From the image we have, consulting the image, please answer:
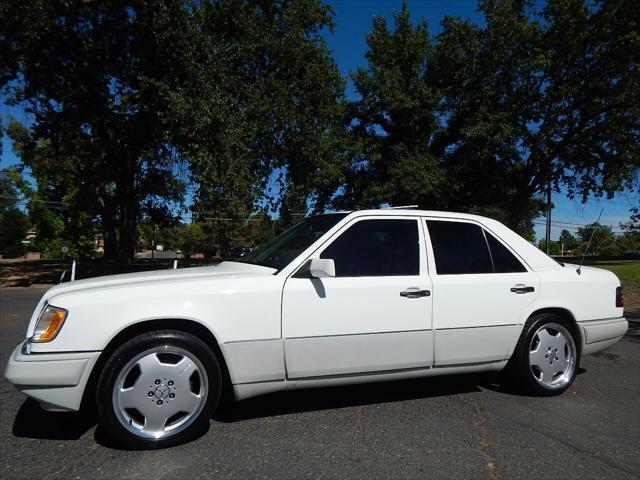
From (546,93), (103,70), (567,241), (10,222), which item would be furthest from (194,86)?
(567,241)

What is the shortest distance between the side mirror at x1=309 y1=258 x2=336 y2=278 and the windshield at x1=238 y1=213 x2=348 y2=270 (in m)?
0.33

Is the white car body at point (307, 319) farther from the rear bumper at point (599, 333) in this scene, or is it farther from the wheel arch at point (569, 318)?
the rear bumper at point (599, 333)

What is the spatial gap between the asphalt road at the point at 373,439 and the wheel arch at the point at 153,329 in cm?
46

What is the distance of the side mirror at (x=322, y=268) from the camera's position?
328 cm

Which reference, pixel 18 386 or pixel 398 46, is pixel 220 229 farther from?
pixel 18 386

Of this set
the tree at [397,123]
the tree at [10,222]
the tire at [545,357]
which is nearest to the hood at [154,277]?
the tire at [545,357]

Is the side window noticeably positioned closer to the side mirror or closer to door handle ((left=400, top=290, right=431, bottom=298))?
door handle ((left=400, top=290, right=431, bottom=298))

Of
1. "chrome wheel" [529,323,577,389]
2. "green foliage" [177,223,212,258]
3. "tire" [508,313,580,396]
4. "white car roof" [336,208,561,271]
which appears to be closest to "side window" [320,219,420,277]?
"white car roof" [336,208,561,271]

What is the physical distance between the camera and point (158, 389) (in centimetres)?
308

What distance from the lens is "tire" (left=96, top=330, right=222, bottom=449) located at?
300cm

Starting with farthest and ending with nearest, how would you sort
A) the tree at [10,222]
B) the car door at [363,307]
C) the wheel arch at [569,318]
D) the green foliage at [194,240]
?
the green foliage at [194,240] → the tree at [10,222] → the wheel arch at [569,318] → the car door at [363,307]

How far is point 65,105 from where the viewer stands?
16.9 metres

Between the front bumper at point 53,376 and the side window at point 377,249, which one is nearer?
the front bumper at point 53,376

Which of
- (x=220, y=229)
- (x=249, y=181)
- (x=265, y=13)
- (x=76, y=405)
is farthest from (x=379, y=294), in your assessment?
(x=220, y=229)
